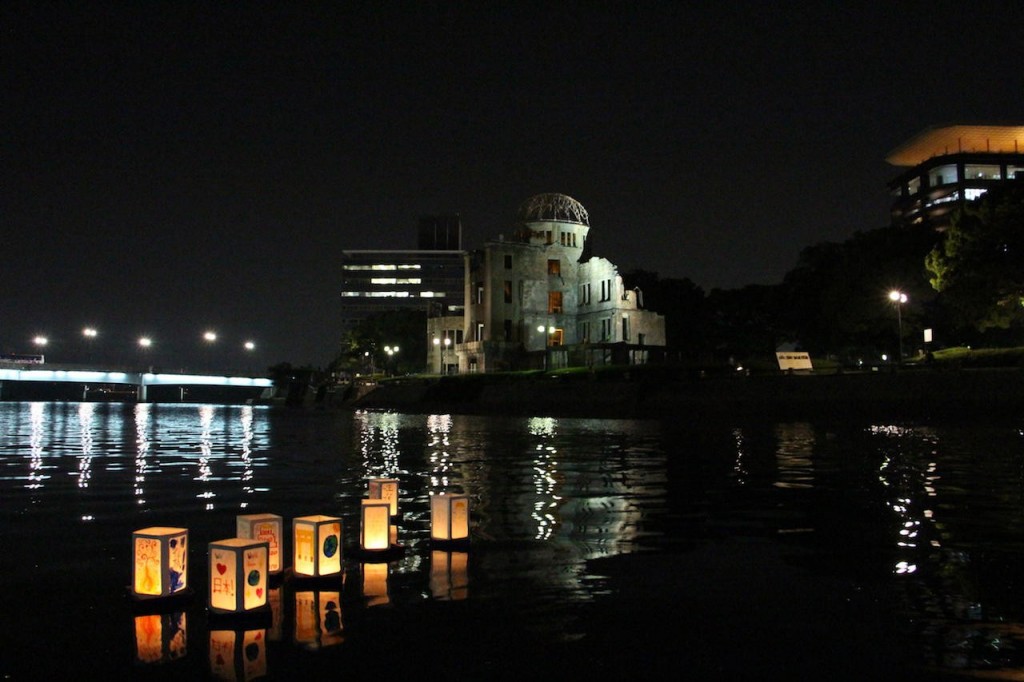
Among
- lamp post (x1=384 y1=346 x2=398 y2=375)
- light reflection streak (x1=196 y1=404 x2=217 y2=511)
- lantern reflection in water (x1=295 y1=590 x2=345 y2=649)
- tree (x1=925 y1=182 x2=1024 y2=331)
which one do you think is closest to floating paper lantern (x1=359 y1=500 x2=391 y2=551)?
lantern reflection in water (x1=295 y1=590 x2=345 y2=649)

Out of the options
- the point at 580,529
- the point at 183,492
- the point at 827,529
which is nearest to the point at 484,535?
the point at 580,529

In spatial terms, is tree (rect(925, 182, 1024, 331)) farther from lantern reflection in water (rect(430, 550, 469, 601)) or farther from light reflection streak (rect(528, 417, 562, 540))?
lantern reflection in water (rect(430, 550, 469, 601))

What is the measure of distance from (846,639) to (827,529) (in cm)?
589

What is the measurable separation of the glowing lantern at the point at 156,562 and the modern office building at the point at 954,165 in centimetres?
13407

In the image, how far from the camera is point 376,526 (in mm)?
10328

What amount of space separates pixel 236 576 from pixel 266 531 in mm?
1353

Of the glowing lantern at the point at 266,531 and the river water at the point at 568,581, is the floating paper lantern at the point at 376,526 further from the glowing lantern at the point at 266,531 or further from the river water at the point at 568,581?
the glowing lantern at the point at 266,531

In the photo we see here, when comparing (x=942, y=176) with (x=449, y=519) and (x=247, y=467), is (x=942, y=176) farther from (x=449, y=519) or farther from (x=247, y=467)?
(x=449, y=519)

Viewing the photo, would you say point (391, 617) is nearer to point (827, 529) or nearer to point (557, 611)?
point (557, 611)

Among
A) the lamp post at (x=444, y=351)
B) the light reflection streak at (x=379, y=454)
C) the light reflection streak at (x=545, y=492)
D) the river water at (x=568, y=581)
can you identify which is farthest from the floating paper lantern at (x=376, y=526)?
the lamp post at (x=444, y=351)

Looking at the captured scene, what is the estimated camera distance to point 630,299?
9669cm

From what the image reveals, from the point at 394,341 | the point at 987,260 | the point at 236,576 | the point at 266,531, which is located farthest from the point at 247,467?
the point at 394,341

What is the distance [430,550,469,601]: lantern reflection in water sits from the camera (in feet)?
28.2

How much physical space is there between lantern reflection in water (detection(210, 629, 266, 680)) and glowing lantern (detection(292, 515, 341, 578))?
4.83ft
